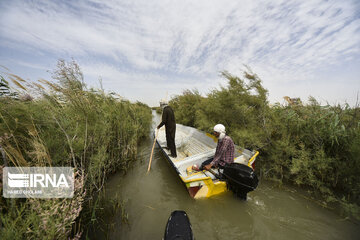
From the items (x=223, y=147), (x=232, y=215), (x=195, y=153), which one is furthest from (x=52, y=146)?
(x=195, y=153)

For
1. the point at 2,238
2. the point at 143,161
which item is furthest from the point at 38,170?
the point at 143,161

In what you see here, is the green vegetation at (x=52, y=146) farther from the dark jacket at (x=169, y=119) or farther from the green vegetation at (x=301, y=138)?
the green vegetation at (x=301, y=138)

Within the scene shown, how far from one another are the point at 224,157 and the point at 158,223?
6.25 ft

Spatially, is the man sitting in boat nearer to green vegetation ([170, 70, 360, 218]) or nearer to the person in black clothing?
green vegetation ([170, 70, 360, 218])

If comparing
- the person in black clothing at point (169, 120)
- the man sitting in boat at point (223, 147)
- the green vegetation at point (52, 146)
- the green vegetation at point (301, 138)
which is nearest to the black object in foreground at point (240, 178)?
the man sitting in boat at point (223, 147)

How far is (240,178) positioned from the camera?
2.31 m

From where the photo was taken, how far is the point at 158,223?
2.40 metres

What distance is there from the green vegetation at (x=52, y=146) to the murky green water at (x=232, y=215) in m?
0.77

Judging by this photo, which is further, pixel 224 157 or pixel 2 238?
pixel 224 157

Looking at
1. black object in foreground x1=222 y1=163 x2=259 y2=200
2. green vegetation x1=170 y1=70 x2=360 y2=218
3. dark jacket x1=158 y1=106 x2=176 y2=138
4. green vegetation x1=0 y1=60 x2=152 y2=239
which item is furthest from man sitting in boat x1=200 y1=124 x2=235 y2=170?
green vegetation x1=0 y1=60 x2=152 y2=239

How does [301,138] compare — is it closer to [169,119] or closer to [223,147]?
[223,147]

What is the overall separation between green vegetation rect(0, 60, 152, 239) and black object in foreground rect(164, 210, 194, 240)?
3.37ft

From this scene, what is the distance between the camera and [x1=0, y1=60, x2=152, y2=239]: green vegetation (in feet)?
4.07

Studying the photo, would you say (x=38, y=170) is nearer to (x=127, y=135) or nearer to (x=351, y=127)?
(x=127, y=135)
